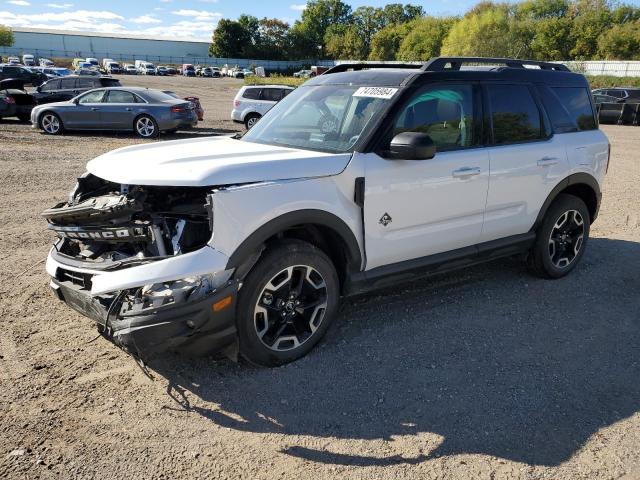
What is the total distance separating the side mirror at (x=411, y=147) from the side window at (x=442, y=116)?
0.25 m

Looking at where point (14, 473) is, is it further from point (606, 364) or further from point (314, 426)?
point (606, 364)

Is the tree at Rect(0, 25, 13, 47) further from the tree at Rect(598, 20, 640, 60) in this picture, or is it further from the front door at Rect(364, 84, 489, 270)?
the front door at Rect(364, 84, 489, 270)

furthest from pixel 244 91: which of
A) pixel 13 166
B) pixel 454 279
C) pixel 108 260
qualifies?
pixel 108 260

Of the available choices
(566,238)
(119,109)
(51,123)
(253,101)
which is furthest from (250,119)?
(566,238)

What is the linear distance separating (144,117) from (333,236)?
13.0m

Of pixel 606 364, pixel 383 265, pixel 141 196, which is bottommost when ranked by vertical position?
pixel 606 364

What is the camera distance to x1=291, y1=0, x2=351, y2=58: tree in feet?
407

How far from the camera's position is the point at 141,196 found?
3.38 meters

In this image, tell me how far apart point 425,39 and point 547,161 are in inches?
3981

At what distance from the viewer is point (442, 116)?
13.8 ft

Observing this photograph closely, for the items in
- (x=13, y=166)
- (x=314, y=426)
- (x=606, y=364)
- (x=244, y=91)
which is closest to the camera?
(x=314, y=426)

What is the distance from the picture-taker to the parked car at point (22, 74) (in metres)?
31.0

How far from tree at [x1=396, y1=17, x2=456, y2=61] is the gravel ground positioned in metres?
94.5

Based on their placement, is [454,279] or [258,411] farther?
[454,279]
